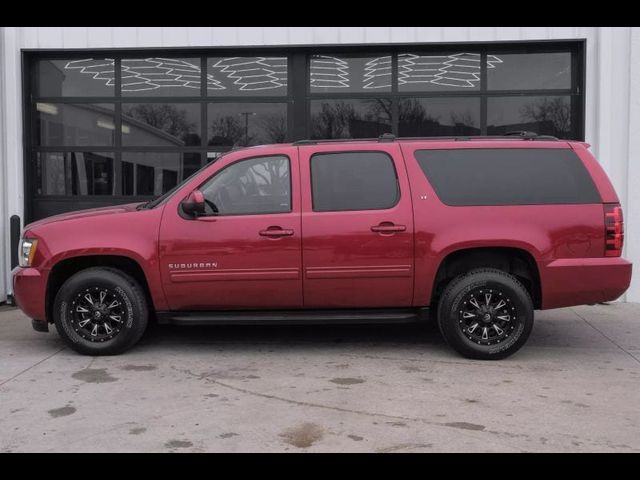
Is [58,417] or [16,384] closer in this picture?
[58,417]

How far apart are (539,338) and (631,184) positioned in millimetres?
3186

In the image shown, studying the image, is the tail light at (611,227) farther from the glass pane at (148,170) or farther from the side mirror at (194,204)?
the glass pane at (148,170)

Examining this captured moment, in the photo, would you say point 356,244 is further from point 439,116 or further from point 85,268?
point 439,116

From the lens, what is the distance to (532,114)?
9398mm

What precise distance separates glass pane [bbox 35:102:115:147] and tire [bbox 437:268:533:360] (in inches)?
231

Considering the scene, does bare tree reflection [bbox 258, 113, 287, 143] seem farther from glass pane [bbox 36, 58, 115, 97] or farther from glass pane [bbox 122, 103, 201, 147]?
glass pane [bbox 36, 58, 115, 97]

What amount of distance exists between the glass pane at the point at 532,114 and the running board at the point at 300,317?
168 inches

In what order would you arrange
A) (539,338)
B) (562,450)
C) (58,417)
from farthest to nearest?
1. (539,338)
2. (58,417)
3. (562,450)

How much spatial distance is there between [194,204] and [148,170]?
408 centimetres

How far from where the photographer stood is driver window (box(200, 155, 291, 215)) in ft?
19.9

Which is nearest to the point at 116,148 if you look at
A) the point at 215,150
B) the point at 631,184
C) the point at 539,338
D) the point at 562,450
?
the point at 215,150

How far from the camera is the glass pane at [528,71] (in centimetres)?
935

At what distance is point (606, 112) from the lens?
29.3 ft

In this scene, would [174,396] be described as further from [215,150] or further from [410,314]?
[215,150]
